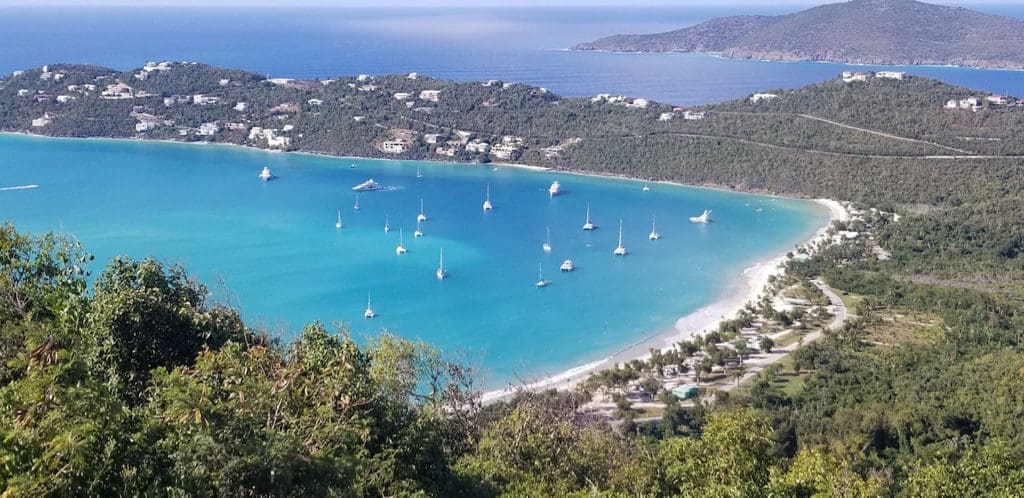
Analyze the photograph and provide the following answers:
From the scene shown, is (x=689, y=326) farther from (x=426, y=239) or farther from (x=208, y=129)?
(x=208, y=129)

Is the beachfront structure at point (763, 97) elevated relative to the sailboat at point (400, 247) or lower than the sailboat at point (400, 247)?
elevated

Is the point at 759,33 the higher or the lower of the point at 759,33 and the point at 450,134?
the higher

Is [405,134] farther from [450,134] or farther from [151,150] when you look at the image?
[151,150]

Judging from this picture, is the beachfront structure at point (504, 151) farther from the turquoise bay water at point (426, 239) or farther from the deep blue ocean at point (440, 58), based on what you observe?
the deep blue ocean at point (440, 58)

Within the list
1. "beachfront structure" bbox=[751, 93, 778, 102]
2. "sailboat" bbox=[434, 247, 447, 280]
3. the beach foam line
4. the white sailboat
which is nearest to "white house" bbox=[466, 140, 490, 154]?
"beachfront structure" bbox=[751, 93, 778, 102]

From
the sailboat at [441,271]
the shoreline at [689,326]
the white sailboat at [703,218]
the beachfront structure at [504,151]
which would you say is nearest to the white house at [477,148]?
the beachfront structure at [504,151]

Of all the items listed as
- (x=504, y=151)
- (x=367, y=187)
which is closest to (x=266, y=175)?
(x=367, y=187)

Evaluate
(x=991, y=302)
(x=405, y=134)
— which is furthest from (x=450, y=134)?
(x=991, y=302)
